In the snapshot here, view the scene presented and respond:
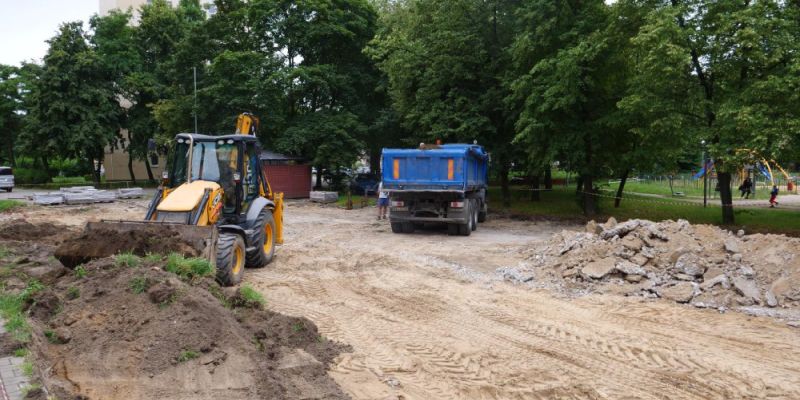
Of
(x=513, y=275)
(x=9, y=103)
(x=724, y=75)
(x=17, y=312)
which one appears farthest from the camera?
(x=9, y=103)

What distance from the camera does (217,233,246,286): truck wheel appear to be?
862 cm

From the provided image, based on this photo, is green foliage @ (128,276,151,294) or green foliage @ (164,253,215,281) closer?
green foliage @ (128,276,151,294)

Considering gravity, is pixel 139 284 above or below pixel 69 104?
below

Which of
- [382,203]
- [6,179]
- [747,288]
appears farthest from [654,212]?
[6,179]

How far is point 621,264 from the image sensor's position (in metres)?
9.74

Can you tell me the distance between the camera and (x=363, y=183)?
106 ft

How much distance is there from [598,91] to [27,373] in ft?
59.6

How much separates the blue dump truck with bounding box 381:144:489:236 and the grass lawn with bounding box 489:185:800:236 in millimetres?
6675

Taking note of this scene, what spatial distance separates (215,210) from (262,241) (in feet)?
4.36

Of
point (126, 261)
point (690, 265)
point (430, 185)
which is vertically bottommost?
point (690, 265)

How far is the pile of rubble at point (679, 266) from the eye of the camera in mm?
8578

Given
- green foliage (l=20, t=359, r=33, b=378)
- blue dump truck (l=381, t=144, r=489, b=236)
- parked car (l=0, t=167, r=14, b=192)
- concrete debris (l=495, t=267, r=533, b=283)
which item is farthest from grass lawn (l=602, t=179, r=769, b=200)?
parked car (l=0, t=167, r=14, b=192)

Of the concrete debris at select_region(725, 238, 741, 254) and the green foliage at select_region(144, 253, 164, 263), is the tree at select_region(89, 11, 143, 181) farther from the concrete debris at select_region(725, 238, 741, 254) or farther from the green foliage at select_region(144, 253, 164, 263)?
the concrete debris at select_region(725, 238, 741, 254)

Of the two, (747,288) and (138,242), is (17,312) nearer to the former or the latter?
(138,242)
